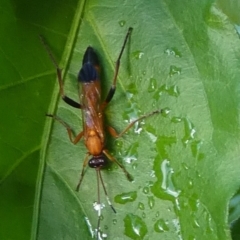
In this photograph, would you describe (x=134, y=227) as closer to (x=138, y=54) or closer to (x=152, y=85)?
(x=152, y=85)

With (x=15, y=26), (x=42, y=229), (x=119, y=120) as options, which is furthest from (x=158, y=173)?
(x=15, y=26)

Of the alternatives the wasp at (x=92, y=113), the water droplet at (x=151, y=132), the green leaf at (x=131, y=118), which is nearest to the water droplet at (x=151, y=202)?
the green leaf at (x=131, y=118)

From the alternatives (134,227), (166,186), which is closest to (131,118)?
(166,186)

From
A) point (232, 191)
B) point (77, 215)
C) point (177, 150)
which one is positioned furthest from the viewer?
point (77, 215)

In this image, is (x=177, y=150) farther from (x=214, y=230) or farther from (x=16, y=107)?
(x=16, y=107)

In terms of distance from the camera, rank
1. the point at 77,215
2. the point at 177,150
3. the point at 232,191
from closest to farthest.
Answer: the point at 232,191
the point at 177,150
the point at 77,215

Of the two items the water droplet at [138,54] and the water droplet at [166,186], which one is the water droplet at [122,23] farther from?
the water droplet at [166,186]
